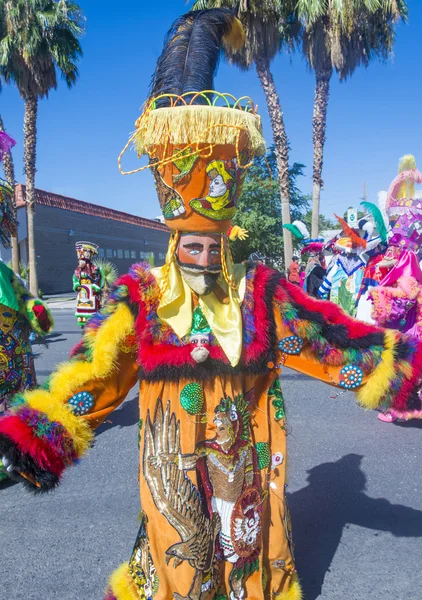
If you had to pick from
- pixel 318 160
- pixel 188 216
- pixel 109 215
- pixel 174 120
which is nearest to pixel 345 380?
pixel 188 216

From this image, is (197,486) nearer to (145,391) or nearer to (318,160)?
(145,391)

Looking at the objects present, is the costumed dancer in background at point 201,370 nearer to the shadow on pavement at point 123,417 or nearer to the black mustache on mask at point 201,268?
the black mustache on mask at point 201,268

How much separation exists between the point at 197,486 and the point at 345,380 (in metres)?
0.75

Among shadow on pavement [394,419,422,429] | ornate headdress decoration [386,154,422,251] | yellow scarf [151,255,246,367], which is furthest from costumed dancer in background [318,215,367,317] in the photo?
yellow scarf [151,255,246,367]

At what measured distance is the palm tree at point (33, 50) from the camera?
45.9ft

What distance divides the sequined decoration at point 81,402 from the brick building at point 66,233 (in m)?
18.7

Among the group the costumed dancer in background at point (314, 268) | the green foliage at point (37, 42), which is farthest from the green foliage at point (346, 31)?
the green foliage at point (37, 42)

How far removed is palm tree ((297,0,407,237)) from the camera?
11742mm

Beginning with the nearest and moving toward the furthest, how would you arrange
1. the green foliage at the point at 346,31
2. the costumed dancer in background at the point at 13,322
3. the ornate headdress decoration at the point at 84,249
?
the costumed dancer in background at the point at 13,322, the ornate headdress decoration at the point at 84,249, the green foliage at the point at 346,31

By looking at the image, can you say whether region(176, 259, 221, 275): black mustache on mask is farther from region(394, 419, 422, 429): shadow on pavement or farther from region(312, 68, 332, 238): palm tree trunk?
region(312, 68, 332, 238): palm tree trunk

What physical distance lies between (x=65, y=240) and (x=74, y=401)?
23334 millimetres

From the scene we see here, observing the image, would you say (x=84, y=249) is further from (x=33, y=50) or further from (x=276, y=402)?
(x=33, y=50)

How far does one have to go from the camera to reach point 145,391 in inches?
75.9

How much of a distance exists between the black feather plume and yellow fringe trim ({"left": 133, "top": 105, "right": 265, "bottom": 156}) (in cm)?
12
